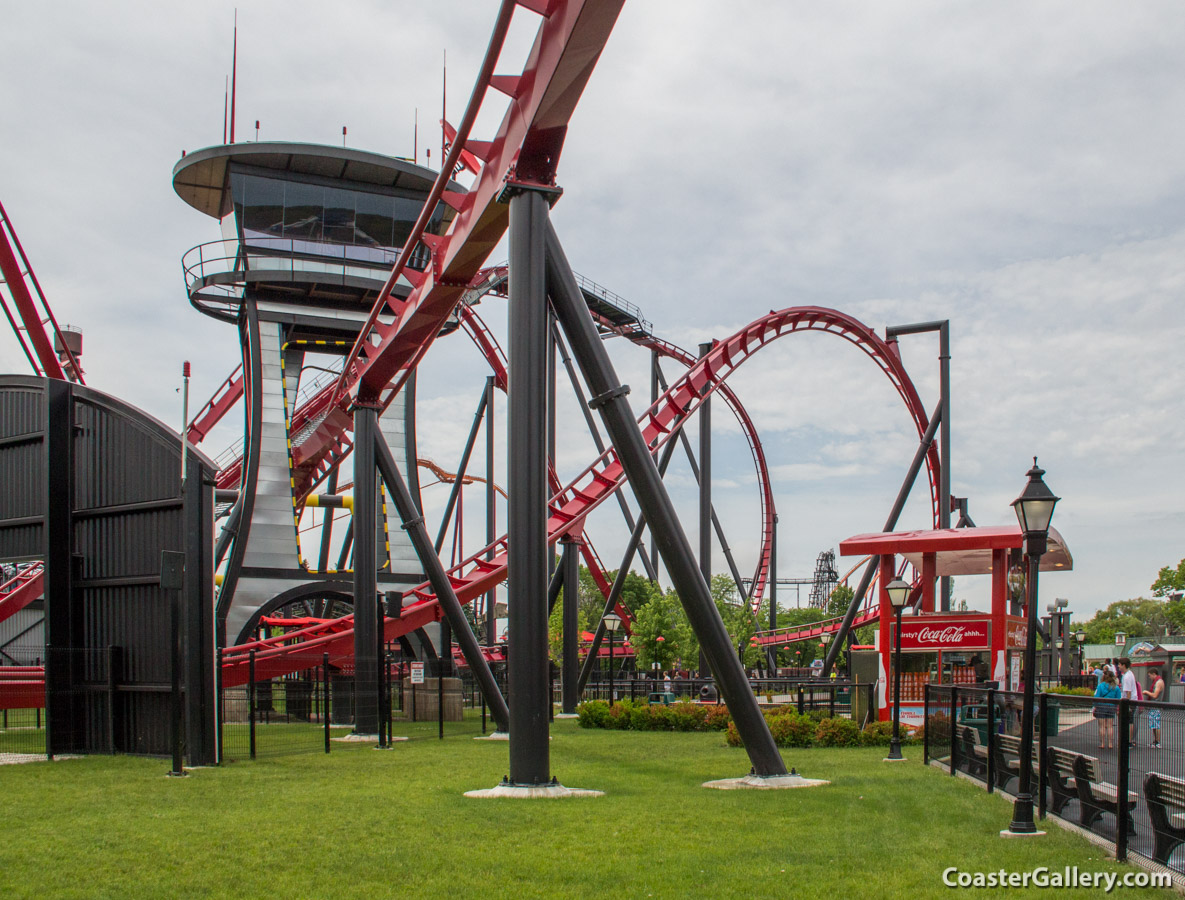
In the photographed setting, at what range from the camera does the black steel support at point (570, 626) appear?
26.4 m

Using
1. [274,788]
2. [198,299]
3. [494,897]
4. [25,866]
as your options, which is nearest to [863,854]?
[494,897]

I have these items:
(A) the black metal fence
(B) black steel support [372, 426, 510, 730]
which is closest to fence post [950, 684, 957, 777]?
(A) the black metal fence

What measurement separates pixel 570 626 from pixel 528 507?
50.7 ft

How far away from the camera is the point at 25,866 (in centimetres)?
786

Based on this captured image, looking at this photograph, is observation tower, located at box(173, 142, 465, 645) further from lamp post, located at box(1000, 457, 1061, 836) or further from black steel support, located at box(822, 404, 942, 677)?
lamp post, located at box(1000, 457, 1061, 836)

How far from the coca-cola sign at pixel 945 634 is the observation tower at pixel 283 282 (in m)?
18.3

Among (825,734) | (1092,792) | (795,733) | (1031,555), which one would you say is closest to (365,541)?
(795,733)

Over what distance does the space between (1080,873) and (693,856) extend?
255cm

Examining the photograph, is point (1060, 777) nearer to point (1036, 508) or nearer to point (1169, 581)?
point (1036, 508)

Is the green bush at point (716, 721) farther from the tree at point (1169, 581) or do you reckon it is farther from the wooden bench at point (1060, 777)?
the tree at point (1169, 581)

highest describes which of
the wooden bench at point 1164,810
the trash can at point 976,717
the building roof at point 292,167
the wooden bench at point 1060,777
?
the building roof at point 292,167

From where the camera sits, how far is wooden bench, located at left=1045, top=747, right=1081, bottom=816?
917 centimetres

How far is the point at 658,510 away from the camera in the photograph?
41.0 ft

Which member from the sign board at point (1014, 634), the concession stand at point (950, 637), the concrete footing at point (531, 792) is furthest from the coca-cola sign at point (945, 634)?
the concrete footing at point (531, 792)
